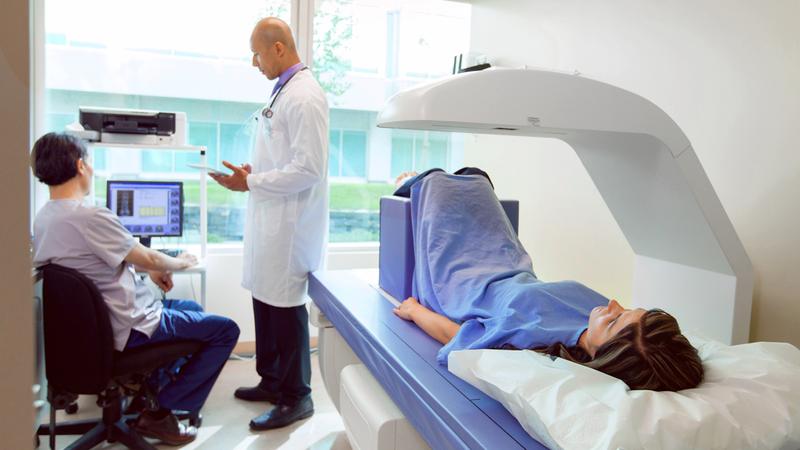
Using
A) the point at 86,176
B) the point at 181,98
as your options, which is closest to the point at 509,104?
the point at 86,176

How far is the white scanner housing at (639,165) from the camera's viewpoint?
1261 mm

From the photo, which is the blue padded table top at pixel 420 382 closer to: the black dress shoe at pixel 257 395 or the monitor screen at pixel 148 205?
the black dress shoe at pixel 257 395

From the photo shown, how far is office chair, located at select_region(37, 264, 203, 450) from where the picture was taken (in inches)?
72.8

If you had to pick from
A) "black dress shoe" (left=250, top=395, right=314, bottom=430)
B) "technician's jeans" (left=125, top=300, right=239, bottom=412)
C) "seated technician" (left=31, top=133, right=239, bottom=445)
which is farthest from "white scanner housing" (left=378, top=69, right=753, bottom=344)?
"black dress shoe" (left=250, top=395, right=314, bottom=430)

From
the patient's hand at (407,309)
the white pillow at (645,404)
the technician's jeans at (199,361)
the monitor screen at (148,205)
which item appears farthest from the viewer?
the monitor screen at (148,205)

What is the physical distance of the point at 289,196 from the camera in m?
2.44

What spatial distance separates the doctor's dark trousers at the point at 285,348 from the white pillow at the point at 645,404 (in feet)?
4.86

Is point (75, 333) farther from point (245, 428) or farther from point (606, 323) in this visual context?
point (606, 323)

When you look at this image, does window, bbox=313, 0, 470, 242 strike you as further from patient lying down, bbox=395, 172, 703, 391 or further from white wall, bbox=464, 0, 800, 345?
patient lying down, bbox=395, 172, 703, 391

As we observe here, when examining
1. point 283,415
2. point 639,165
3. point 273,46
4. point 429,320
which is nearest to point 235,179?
point 273,46

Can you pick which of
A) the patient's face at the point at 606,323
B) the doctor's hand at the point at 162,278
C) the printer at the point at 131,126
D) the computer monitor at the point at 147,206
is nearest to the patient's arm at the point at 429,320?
the patient's face at the point at 606,323

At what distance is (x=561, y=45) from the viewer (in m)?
2.81

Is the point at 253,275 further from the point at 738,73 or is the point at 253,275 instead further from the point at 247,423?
the point at 738,73

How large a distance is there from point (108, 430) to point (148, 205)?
1181 millimetres
